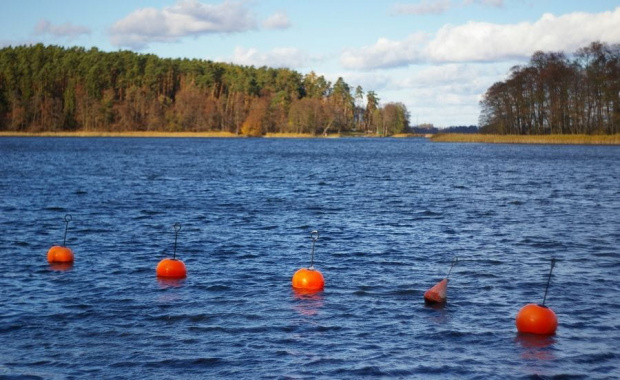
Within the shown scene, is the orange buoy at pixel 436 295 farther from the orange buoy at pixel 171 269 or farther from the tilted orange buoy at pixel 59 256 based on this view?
the tilted orange buoy at pixel 59 256

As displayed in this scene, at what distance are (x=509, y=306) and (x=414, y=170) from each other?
61.4 m

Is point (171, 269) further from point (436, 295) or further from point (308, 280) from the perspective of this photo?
point (436, 295)

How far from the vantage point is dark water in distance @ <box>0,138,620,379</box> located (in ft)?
45.6

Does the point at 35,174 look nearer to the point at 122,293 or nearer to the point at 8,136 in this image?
the point at 122,293

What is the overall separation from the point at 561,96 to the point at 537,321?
413 ft

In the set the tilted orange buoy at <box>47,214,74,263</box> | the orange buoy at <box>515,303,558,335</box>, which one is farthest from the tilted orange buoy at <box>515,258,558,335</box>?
the tilted orange buoy at <box>47,214,74,263</box>

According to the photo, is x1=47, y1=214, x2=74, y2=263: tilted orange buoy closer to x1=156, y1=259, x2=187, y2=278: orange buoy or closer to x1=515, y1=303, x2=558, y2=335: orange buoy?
x1=156, y1=259, x2=187, y2=278: orange buoy

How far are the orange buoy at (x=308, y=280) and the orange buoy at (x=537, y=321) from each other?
18.5 feet

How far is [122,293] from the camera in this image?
18984 millimetres

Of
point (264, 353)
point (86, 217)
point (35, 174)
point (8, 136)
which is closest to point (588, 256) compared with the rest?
point (264, 353)

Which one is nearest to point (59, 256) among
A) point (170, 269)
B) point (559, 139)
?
Result: point (170, 269)

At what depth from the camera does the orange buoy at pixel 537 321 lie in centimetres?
1566

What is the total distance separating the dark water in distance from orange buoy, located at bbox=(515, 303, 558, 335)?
0.28 metres

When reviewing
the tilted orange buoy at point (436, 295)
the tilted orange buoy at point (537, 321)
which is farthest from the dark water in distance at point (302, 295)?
the tilted orange buoy at point (436, 295)
